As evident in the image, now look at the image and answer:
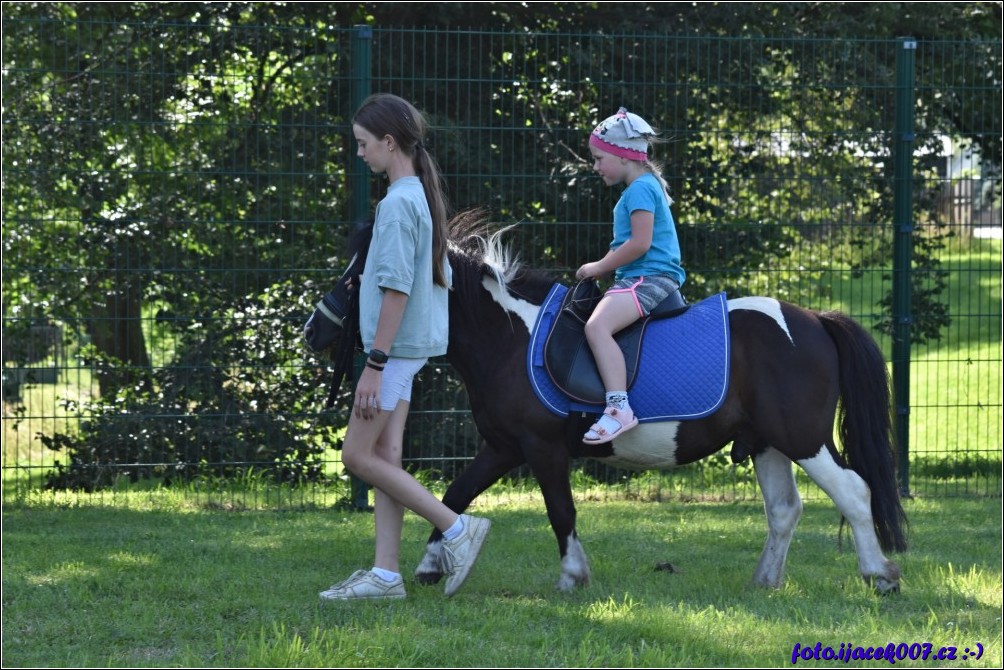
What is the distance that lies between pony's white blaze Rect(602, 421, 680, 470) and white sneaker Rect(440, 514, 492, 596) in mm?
750

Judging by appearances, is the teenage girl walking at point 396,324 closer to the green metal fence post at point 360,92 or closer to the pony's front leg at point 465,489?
the pony's front leg at point 465,489

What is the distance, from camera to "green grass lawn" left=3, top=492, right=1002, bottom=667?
4.36 meters

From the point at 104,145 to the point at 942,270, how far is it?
18.1 ft

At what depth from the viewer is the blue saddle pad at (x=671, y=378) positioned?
17.4 ft

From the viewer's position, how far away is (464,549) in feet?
16.5

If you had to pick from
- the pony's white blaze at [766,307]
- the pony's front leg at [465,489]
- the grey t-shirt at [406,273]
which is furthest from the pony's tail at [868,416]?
the grey t-shirt at [406,273]

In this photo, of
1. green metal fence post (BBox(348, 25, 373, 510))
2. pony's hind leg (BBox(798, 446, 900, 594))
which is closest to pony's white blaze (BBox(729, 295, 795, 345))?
pony's hind leg (BBox(798, 446, 900, 594))

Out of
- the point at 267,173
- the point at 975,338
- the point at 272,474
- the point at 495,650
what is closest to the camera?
the point at 495,650

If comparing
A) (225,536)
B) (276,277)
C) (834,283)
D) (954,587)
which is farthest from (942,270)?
(225,536)

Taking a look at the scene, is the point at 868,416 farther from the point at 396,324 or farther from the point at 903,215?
the point at 903,215

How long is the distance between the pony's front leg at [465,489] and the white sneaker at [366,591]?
360 millimetres

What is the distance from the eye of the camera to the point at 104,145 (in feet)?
24.7

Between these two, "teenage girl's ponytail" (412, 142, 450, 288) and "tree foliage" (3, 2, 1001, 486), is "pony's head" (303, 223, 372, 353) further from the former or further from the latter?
"tree foliage" (3, 2, 1001, 486)

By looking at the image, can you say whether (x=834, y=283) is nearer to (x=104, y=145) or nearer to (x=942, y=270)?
(x=942, y=270)
